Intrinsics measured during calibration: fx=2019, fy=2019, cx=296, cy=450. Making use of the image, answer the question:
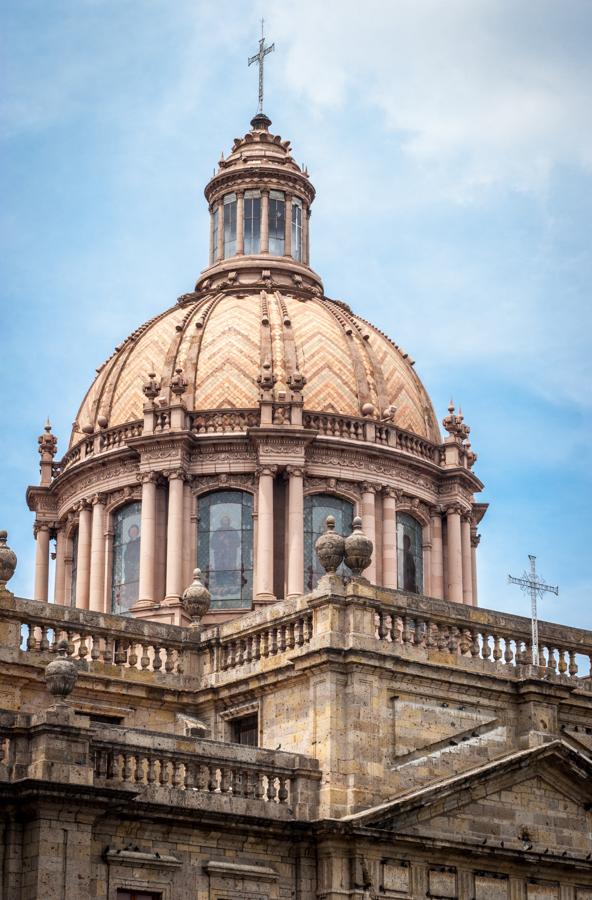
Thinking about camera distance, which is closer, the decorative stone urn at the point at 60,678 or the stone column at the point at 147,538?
the decorative stone urn at the point at 60,678

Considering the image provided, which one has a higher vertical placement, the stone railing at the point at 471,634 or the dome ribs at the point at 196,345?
the dome ribs at the point at 196,345

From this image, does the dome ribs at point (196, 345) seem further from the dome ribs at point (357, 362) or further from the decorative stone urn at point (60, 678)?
the decorative stone urn at point (60, 678)

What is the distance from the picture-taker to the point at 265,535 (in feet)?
180

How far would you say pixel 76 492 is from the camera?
195 feet

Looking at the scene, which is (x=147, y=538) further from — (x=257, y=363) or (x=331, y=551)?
(x=331, y=551)

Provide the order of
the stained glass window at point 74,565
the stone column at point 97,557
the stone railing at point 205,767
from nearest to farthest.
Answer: the stone railing at point 205,767
the stone column at point 97,557
the stained glass window at point 74,565

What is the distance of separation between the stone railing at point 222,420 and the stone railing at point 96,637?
15134 millimetres

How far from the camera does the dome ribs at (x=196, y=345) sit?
58.3 m

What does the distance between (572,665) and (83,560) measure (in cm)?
1975

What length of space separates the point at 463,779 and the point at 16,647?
354 inches

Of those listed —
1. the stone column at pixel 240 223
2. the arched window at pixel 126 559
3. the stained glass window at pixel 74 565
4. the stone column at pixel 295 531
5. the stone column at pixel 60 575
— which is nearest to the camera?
the stone column at pixel 295 531

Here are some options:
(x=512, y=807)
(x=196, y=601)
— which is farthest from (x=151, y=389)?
(x=512, y=807)

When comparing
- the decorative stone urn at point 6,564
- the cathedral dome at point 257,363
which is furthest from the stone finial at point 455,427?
the decorative stone urn at point 6,564

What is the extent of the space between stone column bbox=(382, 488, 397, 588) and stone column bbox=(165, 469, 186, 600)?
5.82 metres
